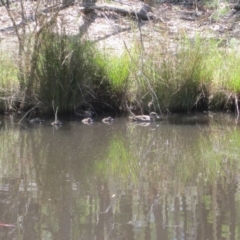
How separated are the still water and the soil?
1516 millimetres

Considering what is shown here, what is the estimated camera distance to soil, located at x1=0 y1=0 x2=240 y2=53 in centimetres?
837

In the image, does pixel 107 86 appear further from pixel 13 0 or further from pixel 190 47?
pixel 13 0

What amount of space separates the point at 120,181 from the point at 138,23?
4.05 metres

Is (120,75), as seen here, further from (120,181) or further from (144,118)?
(120,181)

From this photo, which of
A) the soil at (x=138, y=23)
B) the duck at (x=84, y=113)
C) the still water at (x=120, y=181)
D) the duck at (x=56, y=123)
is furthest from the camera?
the soil at (x=138, y=23)

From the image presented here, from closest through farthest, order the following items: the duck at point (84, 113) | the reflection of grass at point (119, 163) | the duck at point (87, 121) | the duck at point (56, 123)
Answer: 1. the reflection of grass at point (119, 163)
2. the duck at point (56, 123)
3. the duck at point (87, 121)
4. the duck at point (84, 113)

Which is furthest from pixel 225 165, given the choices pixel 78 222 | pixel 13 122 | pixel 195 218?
pixel 13 122

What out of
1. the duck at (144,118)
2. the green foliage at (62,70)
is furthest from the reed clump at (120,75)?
the duck at (144,118)

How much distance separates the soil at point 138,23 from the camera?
8.37m

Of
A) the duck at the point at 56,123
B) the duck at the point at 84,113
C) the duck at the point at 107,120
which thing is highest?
the duck at the point at 56,123

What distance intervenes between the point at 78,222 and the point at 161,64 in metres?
4.01

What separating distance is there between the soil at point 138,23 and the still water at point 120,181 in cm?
152

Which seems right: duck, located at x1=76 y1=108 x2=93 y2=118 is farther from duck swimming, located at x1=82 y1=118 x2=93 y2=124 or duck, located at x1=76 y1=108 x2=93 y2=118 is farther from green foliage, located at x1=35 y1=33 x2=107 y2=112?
duck swimming, located at x1=82 y1=118 x2=93 y2=124

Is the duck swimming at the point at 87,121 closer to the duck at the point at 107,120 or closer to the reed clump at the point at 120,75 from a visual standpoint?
the duck at the point at 107,120
